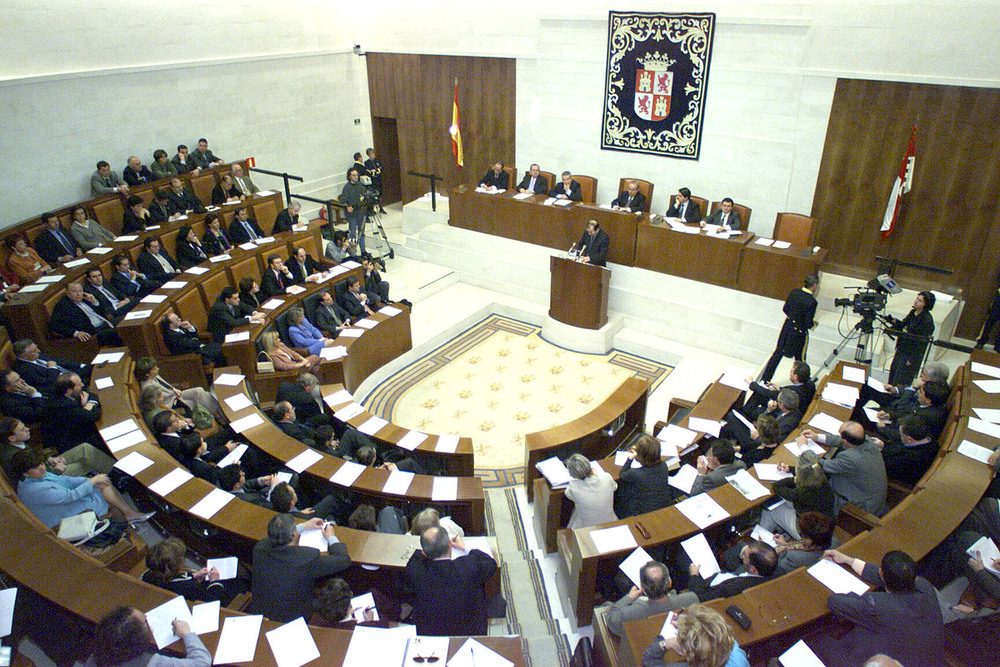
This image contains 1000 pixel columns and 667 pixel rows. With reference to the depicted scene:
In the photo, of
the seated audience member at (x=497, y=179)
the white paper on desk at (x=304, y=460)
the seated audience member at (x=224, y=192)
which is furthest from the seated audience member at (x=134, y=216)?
the white paper on desk at (x=304, y=460)

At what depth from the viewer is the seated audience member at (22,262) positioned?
23.5 feet

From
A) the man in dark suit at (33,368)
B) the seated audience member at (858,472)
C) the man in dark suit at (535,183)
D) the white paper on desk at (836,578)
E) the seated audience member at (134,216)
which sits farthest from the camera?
the man in dark suit at (535,183)

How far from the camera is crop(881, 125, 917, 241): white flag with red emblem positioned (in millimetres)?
7578

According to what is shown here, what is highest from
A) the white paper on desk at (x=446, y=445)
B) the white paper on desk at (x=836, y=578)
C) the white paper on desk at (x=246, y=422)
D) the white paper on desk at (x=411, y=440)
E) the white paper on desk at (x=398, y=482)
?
the white paper on desk at (x=836, y=578)

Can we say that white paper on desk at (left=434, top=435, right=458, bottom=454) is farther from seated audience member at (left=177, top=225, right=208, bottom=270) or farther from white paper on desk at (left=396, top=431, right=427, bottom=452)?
seated audience member at (left=177, top=225, right=208, bottom=270)

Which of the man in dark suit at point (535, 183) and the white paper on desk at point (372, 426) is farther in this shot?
the man in dark suit at point (535, 183)

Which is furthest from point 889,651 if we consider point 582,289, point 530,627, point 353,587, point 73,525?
point 582,289

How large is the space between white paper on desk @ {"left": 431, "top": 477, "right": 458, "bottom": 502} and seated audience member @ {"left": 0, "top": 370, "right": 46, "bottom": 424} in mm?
3166

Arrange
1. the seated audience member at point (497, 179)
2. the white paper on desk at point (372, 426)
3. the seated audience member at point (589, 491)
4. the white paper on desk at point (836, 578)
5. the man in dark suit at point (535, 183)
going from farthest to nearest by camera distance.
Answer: the seated audience member at point (497, 179)
the man in dark suit at point (535, 183)
the white paper on desk at point (372, 426)
the seated audience member at point (589, 491)
the white paper on desk at point (836, 578)

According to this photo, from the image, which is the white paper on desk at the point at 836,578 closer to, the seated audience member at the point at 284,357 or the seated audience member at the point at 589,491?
the seated audience member at the point at 589,491

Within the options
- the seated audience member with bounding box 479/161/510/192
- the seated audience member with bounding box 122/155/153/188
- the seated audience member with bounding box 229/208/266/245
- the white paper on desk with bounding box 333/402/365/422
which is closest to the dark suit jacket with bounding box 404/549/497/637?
the white paper on desk with bounding box 333/402/365/422

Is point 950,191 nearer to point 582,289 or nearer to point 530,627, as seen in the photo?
point 582,289

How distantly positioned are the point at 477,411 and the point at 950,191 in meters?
6.21

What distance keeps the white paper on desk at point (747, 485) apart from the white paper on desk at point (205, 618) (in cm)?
313
